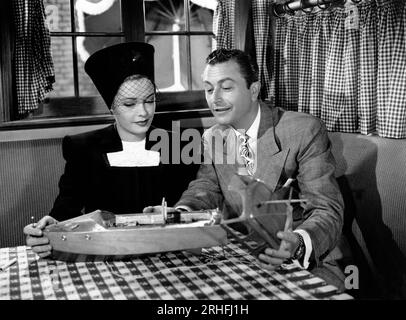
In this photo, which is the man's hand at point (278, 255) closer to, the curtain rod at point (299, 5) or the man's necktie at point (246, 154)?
the man's necktie at point (246, 154)

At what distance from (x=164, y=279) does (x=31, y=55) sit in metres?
2.09

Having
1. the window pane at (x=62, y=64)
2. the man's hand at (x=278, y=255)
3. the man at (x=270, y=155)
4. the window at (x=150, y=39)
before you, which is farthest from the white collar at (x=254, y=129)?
the window pane at (x=62, y=64)

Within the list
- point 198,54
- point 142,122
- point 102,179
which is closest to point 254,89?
point 142,122

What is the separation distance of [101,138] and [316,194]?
107 cm

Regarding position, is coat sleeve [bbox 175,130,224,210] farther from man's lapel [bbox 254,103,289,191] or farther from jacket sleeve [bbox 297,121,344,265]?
jacket sleeve [bbox 297,121,344,265]

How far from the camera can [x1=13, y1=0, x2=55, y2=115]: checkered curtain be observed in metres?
3.11

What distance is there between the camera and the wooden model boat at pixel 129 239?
1.70 m

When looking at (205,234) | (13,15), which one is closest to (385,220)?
(205,234)

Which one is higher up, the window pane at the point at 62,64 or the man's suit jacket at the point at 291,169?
the window pane at the point at 62,64

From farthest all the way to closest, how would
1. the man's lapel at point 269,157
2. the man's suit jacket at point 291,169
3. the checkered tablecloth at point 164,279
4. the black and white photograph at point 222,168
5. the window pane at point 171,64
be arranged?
the window pane at point 171,64
the man's lapel at point 269,157
the man's suit jacket at point 291,169
the black and white photograph at point 222,168
the checkered tablecloth at point 164,279

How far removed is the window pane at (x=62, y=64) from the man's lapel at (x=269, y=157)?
992cm

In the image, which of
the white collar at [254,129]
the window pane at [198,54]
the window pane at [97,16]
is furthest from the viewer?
the window pane at [97,16]

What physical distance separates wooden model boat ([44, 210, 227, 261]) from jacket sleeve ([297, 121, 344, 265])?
46cm

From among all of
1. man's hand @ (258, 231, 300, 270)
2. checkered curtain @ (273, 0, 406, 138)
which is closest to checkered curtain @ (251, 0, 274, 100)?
checkered curtain @ (273, 0, 406, 138)
